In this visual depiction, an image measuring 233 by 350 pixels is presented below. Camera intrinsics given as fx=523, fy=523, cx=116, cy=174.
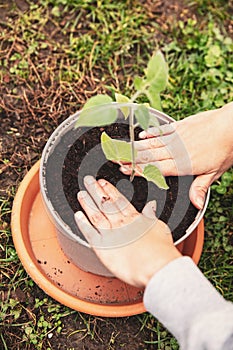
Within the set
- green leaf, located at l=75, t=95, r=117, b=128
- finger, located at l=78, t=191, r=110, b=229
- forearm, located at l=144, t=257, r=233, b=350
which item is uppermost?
green leaf, located at l=75, t=95, r=117, b=128

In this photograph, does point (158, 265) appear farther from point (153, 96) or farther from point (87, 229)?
point (153, 96)

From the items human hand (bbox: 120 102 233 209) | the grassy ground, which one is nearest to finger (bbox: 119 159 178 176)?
human hand (bbox: 120 102 233 209)

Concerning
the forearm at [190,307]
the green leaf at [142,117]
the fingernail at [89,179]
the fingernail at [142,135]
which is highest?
the green leaf at [142,117]

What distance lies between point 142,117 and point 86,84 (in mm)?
867

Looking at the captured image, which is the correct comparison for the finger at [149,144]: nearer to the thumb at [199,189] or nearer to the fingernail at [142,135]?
the fingernail at [142,135]

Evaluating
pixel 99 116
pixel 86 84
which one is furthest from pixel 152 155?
pixel 86 84

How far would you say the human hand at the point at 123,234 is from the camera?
112cm

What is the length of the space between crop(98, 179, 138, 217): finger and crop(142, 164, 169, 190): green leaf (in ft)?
0.26

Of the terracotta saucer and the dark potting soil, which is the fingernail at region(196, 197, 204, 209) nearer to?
the dark potting soil

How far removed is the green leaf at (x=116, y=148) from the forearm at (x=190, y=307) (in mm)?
278

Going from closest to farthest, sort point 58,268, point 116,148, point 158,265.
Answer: point 158,265, point 116,148, point 58,268

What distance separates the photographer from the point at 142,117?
3.36 ft

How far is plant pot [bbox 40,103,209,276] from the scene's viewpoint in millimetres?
1290

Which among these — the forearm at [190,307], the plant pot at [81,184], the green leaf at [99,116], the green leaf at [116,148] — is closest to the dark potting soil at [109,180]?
the plant pot at [81,184]
